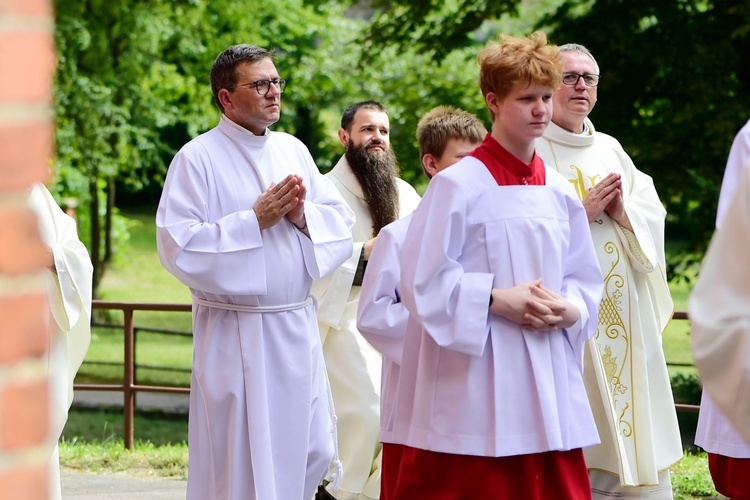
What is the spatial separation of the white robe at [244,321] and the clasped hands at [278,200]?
0.05 metres

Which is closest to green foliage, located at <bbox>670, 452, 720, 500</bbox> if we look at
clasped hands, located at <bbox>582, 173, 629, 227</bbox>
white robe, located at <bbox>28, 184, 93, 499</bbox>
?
clasped hands, located at <bbox>582, 173, 629, 227</bbox>

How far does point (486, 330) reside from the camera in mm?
4105

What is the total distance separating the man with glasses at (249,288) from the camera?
5.25 m

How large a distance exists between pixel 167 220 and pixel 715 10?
885cm

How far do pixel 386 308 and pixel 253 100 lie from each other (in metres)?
1.33

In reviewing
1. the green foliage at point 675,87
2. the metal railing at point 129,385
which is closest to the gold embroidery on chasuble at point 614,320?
the metal railing at point 129,385

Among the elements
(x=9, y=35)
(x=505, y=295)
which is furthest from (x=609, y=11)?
(x=9, y=35)

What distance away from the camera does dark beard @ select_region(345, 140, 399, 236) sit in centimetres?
682

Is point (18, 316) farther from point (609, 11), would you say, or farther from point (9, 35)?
point (609, 11)

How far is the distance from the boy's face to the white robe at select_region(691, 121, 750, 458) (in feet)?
2.12

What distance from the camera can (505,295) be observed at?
4098mm

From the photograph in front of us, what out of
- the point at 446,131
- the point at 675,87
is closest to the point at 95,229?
the point at 675,87

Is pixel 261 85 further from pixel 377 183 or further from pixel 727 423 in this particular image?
pixel 727 423

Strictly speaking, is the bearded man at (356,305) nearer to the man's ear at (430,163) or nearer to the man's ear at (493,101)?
the man's ear at (430,163)
